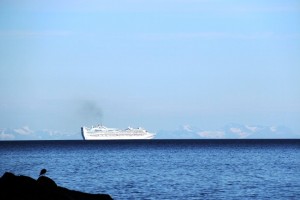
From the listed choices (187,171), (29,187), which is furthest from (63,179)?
(29,187)

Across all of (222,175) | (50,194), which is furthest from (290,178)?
(50,194)

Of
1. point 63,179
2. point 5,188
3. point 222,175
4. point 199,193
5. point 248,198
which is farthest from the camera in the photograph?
point 222,175

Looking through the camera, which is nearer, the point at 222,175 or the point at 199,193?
the point at 199,193

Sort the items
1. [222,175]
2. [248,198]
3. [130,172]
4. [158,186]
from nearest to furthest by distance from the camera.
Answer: [248,198] → [158,186] → [222,175] → [130,172]

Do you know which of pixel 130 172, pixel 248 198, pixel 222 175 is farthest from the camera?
pixel 130 172

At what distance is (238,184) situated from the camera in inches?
2105

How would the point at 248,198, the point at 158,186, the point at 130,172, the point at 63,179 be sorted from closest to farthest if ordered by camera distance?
the point at 248,198 < the point at 158,186 < the point at 63,179 < the point at 130,172

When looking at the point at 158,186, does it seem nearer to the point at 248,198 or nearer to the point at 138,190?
the point at 138,190

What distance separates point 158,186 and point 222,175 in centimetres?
1297

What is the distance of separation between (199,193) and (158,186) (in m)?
5.08

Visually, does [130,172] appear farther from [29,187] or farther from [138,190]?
[29,187]

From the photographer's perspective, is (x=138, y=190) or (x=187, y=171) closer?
(x=138, y=190)

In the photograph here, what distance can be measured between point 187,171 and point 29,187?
46.7 meters

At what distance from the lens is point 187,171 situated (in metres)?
69.3
